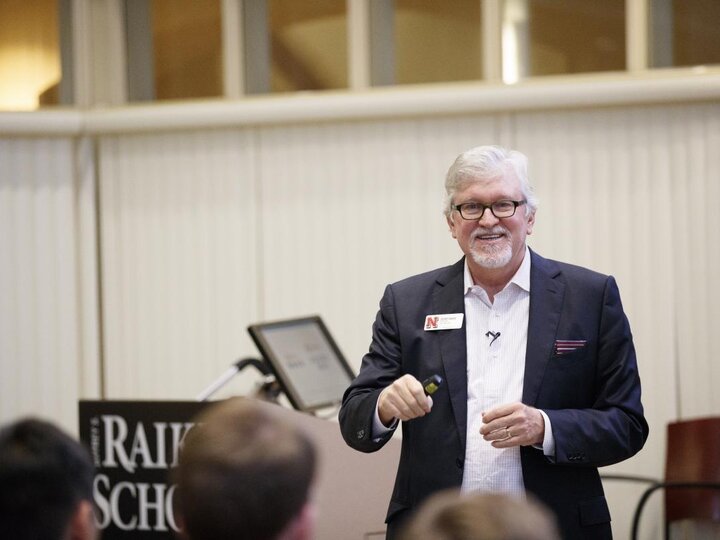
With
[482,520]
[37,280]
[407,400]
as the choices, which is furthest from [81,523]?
[37,280]

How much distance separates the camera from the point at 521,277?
9.07 ft

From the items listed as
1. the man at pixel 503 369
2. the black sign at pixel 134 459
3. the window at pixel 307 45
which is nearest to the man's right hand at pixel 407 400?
the man at pixel 503 369

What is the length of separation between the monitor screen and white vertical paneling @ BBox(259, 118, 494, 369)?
3.94 feet

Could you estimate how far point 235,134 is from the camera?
5.94 meters

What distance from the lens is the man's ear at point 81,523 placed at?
153 centimetres

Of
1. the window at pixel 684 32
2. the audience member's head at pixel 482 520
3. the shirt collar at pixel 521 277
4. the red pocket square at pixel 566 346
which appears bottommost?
the audience member's head at pixel 482 520

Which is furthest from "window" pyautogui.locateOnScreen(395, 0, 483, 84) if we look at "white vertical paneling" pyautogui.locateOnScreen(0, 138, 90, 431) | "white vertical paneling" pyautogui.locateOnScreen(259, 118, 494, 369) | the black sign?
the black sign

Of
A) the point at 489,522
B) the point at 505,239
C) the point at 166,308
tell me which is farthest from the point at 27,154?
the point at 489,522

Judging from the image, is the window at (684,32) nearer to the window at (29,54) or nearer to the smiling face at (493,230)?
the smiling face at (493,230)

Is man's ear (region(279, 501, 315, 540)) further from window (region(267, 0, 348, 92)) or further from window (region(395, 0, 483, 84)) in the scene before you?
window (region(267, 0, 348, 92))

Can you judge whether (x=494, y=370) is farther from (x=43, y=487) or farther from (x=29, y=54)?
(x=29, y=54)

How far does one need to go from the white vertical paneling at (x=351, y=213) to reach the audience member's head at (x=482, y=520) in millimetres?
4305

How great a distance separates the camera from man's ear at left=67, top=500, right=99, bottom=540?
153cm

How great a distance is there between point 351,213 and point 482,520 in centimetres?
451
